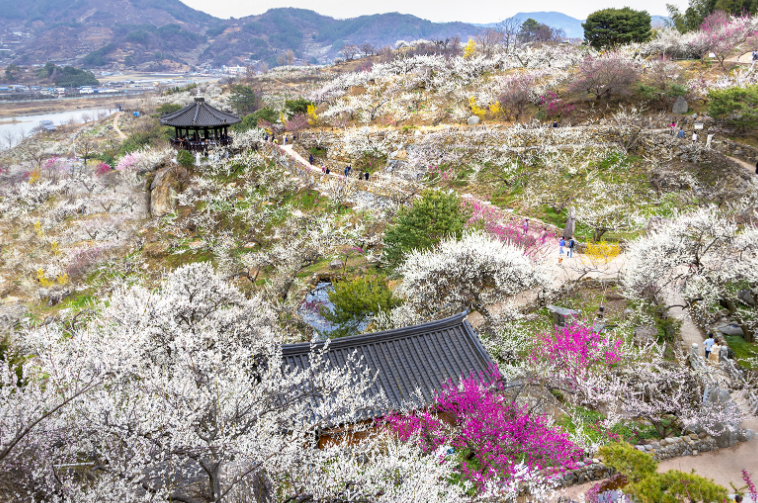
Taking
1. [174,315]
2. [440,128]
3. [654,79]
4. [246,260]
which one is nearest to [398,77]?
[440,128]

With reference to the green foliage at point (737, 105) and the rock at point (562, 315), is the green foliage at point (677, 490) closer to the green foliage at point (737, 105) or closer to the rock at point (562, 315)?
the rock at point (562, 315)

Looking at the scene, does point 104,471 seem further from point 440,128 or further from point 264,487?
point 440,128

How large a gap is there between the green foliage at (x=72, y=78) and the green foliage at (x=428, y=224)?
14468 cm

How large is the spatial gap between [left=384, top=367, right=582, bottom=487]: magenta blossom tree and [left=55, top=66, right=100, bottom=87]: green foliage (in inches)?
6021

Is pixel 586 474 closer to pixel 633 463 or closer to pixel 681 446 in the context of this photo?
pixel 681 446

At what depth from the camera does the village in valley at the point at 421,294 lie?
7.20 metres

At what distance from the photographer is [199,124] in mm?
32250

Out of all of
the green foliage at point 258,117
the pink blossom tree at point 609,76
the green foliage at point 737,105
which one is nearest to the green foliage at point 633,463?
the green foliage at point 737,105

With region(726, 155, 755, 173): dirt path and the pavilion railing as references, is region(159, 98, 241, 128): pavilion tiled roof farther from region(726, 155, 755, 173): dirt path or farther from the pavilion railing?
region(726, 155, 755, 173): dirt path

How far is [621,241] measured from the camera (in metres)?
21.3

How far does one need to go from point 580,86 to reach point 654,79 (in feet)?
16.3

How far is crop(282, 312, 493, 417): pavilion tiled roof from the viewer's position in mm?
10695

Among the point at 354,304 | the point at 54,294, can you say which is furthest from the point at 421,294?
the point at 54,294

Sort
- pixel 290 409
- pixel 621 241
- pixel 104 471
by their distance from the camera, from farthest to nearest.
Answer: pixel 621 241, pixel 290 409, pixel 104 471
